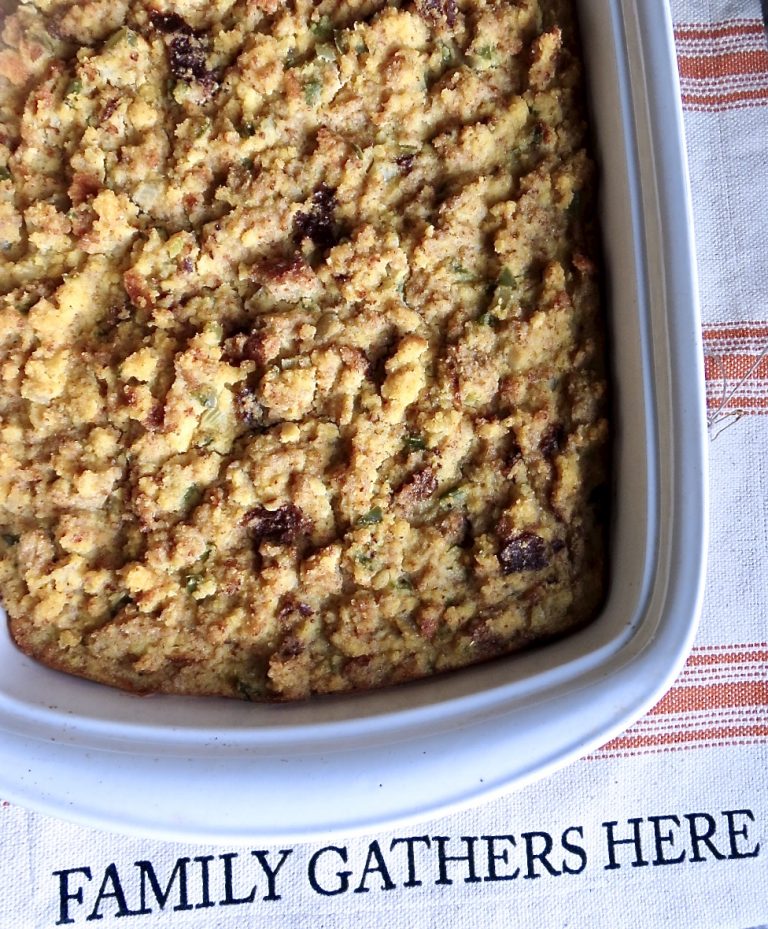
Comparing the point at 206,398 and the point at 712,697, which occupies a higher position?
the point at 206,398

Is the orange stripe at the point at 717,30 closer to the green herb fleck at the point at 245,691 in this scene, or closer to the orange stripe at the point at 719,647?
the orange stripe at the point at 719,647

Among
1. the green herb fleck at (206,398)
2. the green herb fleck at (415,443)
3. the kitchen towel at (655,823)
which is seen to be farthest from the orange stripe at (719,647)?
the green herb fleck at (206,398)

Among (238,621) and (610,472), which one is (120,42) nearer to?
(238,621)

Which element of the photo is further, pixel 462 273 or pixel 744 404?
pixel 744 404

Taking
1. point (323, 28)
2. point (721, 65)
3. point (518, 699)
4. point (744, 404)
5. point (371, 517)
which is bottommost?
point (518, 699)

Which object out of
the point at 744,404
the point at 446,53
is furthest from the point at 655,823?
the point at 446,53

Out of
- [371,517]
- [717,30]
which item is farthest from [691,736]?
[717,30]

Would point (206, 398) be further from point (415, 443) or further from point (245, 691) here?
point (245, 691)
